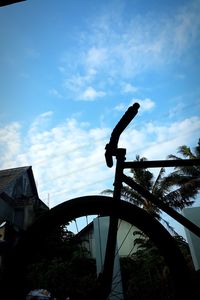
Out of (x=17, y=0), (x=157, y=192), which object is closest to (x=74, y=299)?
(x=17, y=0)

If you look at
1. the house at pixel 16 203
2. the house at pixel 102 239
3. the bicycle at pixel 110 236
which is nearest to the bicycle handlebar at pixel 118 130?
the bicycle at pixel 110 236

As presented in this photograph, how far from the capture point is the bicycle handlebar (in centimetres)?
148

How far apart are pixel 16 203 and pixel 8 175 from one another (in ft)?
10.1

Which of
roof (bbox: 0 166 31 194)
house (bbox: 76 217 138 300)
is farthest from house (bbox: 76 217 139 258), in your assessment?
roof (bbox: 0 166 31 194)

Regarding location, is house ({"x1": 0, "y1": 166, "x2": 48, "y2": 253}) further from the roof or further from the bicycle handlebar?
the bicycle handlebar

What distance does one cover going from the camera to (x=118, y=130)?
150 cm

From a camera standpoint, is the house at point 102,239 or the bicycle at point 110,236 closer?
the bicycle at point 110,236

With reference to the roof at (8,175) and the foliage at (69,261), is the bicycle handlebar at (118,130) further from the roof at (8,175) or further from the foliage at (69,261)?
the roof at (8,175)

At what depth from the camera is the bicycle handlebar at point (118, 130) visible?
1483mm

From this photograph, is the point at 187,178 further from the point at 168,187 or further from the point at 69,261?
the point at 69,261

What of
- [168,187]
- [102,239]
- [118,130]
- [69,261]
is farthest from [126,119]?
[168,187]

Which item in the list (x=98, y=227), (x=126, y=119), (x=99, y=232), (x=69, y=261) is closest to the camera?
(x=98, y=227)

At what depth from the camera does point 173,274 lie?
3.99 ft

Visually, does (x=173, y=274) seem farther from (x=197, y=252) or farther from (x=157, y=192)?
(x=157, y=192)
